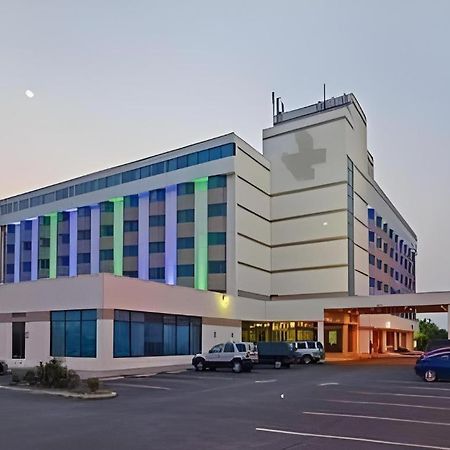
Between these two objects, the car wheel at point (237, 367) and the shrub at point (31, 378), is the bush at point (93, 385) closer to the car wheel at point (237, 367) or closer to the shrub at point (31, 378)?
the shrub at point (31, 378)

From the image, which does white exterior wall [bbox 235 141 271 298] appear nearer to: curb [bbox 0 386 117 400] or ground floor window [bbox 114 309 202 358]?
ground floor window [bbox 114 309 202 358]

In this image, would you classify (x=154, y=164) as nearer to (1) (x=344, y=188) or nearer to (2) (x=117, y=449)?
(1) (x=344, y=188)

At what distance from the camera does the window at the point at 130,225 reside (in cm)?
6894

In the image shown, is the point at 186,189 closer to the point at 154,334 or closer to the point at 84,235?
the point at 84,235

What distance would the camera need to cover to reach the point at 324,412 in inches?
680

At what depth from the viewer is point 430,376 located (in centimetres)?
2959

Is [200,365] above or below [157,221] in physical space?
below

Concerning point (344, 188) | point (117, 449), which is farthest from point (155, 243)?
point (117, 449)

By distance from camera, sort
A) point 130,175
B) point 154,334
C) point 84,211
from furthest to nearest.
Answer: point 84,211 < point 130,175 < point 154,334

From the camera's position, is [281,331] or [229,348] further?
[281,331]

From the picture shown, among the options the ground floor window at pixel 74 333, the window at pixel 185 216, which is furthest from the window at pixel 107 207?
the ground floor window at pixel 74 333

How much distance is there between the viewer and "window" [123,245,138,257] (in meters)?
68.4

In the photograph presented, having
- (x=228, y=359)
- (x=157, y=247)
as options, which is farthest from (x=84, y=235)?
(x=228, y=359)

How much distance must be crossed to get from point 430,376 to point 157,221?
4120 cm
